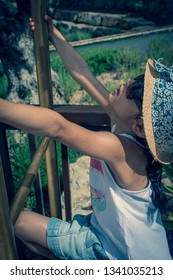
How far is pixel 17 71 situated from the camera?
15.6 feet

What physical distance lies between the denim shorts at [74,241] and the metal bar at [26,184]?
32 cm

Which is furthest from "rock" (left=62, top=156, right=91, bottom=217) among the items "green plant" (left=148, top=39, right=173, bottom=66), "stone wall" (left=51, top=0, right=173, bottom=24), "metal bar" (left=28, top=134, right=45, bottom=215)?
"stone wall" (left=51, top=0, right=173, bottom=24)

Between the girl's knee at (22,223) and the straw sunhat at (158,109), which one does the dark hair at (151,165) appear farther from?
the girl's knee at (22,223)

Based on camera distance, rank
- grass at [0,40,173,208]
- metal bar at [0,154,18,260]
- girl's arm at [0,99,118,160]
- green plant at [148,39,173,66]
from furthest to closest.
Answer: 1. green plant at [148,39,173,66]
2. grass at [0,40,173,208]
3. girl's arm at [0,99,118,160]
4. metal bar at [0,154,18,260]

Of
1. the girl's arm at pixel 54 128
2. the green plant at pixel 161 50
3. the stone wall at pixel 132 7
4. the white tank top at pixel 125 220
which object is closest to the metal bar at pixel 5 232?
the girl's arm at pixel 54 128

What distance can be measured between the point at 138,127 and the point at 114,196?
0.27 meters

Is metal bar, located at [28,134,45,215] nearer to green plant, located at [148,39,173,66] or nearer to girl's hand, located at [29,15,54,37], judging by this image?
girl's hand, located at [29,15,54,37]

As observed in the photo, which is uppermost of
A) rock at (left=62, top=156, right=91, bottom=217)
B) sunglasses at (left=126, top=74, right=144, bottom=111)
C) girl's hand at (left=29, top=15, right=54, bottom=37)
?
girl's hand at (left=29, top=15, right=54, bottom=37)

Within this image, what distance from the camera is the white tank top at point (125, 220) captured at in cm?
161

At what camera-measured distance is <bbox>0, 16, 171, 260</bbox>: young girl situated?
147 centimetres

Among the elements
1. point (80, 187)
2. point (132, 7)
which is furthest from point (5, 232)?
point (132, 7)

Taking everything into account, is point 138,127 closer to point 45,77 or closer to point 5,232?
point 45,77

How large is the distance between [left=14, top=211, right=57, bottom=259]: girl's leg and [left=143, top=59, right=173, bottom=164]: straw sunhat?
0.62m
